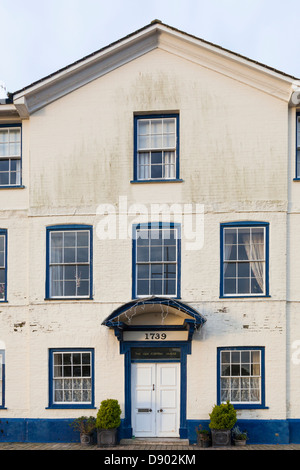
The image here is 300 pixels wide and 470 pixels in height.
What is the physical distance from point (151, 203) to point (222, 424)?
6082 millimetres

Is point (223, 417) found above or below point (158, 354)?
below

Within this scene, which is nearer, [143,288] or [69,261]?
[143,288]

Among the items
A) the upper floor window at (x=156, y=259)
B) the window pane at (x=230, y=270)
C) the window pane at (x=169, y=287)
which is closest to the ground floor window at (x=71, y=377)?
the upper floor window at (x=156, y=259)

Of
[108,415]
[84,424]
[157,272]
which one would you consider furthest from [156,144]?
[84,424]

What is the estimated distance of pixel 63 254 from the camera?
12898mm

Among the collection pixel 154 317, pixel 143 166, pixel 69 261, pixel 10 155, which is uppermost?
pixel 10 155

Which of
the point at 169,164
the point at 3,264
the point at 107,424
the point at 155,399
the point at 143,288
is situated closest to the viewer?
the point at 107,424

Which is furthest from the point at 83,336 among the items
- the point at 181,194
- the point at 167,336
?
the point at 181,194

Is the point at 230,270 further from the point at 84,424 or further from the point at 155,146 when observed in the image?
the point at 84,424


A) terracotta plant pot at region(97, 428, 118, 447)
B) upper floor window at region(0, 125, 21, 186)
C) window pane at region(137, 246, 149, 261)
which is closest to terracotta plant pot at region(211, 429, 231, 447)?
terracotta plant pot at region(97, 428, 118, 447)

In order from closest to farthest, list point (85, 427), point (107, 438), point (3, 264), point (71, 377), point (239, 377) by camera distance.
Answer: point (107, 438) → point (85, 427) → point (239, 377) → point (71, 377) → point (3, 264)

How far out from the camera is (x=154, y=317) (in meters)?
12.4

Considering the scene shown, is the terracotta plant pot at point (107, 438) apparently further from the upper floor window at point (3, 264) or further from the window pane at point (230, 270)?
the window pane at point (230, 270)

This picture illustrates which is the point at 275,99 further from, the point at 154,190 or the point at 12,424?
the point at 12,424
